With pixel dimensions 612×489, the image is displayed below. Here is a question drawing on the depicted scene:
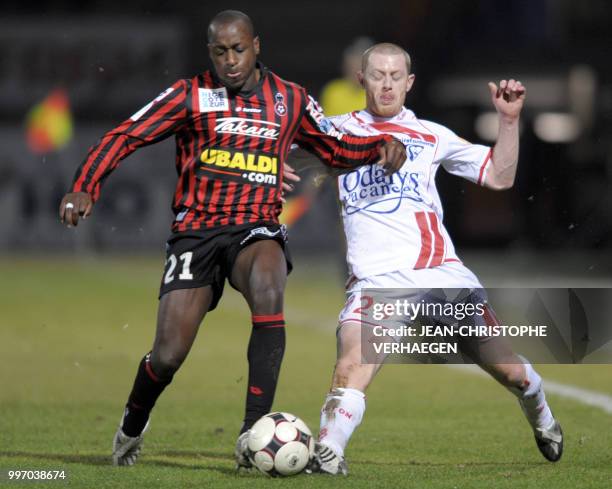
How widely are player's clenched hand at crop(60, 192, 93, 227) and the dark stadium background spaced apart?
1854cm

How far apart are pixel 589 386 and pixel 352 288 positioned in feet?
11.6

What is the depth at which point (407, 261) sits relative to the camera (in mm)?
6211

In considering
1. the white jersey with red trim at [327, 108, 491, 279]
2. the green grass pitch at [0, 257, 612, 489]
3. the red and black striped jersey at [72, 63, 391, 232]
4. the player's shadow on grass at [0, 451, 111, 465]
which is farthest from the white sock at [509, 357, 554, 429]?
the player's shadow on grass at [0, 451, 111, 465]

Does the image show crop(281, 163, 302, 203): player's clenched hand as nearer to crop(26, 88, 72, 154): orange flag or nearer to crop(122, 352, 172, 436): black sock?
crop(122, 352, 172, 436): black sock

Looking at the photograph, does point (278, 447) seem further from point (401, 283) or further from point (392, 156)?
point (392, 156)

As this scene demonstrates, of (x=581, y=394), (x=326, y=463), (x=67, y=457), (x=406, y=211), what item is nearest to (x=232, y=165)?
(x=406, y=211)

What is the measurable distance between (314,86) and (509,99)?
21.9 m

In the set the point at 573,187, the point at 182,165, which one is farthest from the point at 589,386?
the point at 573,187

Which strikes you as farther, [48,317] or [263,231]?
[48,317]

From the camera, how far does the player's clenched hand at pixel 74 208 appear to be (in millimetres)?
5836

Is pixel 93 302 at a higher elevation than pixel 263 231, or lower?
lower

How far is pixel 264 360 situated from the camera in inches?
238

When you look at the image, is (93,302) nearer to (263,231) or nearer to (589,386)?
(589,386)

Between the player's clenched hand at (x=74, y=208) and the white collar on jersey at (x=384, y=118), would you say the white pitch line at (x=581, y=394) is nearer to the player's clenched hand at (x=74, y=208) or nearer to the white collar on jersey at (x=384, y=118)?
the white collar on jersey at (x=384, y=118)
